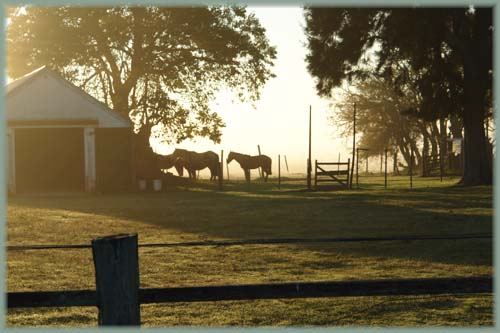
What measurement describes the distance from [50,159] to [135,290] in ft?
108

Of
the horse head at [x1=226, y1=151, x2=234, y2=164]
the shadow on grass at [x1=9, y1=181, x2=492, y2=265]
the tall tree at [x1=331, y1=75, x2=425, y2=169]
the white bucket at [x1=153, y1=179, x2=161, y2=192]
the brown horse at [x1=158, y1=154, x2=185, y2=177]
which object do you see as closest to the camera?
the shadow on grass at [x1=9, y1=181, x2=492, y2=265]

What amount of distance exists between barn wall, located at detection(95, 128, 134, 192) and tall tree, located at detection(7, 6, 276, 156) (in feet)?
19.1

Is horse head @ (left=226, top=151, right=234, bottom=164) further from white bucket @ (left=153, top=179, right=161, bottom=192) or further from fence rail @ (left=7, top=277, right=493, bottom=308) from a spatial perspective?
fence rail @ (left=7, top=277, right=493, bottom=308)

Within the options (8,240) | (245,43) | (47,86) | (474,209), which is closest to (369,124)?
(245,43)

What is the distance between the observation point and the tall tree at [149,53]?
134 ft

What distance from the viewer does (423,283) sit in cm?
509

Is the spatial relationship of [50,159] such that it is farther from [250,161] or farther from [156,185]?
[250,161]

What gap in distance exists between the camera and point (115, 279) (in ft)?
16.1

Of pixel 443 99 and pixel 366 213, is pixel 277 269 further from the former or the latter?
pixel 443 99

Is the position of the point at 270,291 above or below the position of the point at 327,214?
above

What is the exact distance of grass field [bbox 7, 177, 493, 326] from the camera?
30.2 ft

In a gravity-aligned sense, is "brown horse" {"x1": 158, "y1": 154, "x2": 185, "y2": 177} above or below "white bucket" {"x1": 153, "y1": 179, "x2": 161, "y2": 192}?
above

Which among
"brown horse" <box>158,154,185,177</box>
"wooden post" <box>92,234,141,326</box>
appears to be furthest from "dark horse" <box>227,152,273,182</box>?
"wooden post" <box>92,234,141,326</box>

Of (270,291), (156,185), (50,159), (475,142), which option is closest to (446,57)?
(475,142)
